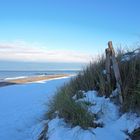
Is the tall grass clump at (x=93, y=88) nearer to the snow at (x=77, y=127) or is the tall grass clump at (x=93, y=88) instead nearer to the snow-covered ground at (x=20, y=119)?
the snow at (x=77, y=127)

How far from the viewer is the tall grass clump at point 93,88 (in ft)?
22.0

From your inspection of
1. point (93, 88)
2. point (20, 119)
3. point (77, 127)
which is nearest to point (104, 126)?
point (77, 127)

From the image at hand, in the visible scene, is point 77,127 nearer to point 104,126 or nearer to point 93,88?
point 104,126

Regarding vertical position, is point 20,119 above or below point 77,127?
below

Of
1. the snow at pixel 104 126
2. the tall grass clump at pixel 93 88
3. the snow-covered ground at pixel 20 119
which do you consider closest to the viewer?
the snow at pixel 104 126

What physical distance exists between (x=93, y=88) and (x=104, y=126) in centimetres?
216

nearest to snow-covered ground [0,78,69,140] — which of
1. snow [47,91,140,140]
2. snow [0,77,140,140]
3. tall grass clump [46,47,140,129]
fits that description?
snow [0,77,140,140]

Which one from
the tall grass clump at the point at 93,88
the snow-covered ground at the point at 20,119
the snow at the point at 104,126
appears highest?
the tall grass clump at the point at 93,88

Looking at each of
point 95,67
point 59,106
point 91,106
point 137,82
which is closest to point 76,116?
point 91,106

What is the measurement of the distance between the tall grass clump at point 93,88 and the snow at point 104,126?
7.1 inches

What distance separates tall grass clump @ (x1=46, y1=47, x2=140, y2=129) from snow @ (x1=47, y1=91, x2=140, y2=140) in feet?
Result: 0.59

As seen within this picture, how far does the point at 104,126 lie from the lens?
644 centimetres

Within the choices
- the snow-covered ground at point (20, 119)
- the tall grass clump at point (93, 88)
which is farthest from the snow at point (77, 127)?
the tall grass clump at point (93, 88)

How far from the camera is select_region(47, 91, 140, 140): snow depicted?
6078mm
